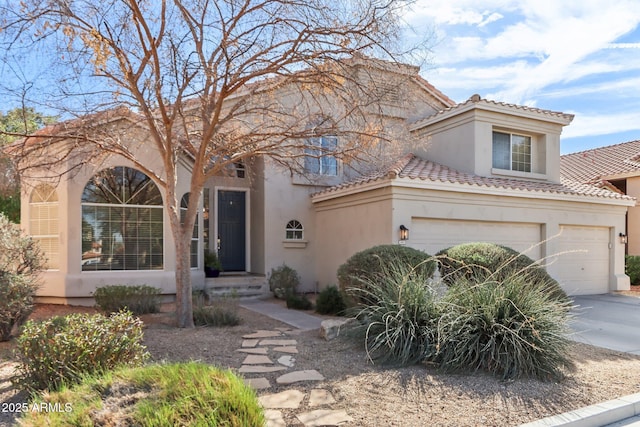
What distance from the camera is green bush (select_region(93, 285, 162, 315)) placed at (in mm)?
9664

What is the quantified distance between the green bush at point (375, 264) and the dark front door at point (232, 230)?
6586 mm

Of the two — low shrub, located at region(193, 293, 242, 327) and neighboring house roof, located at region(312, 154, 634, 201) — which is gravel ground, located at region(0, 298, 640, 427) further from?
neighboring house roof, located at region(312, 154, 634, 201)

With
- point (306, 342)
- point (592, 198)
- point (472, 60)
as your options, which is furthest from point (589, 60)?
point (306, 342)

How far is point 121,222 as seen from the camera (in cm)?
1140

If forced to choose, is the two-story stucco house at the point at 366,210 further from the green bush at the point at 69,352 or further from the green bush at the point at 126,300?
the green bush at the point at 69,352

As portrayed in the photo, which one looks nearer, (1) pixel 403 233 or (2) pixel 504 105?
(1) pixel 403 233

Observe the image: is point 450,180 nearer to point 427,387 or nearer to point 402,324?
point 402,324

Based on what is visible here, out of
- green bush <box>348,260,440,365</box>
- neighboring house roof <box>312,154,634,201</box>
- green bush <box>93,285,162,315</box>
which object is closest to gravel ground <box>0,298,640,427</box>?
green bush <box>348,260,440,365</box>

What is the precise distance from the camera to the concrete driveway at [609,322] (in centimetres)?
782

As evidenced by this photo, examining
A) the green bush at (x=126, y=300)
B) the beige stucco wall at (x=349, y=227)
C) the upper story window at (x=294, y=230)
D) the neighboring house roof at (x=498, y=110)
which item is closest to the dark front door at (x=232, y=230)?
the upper story window at (x=294, y=230)

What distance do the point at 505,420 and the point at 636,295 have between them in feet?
41.5

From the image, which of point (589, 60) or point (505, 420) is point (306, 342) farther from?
point (589, 60)

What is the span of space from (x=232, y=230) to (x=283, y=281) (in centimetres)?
277

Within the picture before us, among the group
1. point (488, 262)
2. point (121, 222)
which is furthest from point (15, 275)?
point (488, 262)
